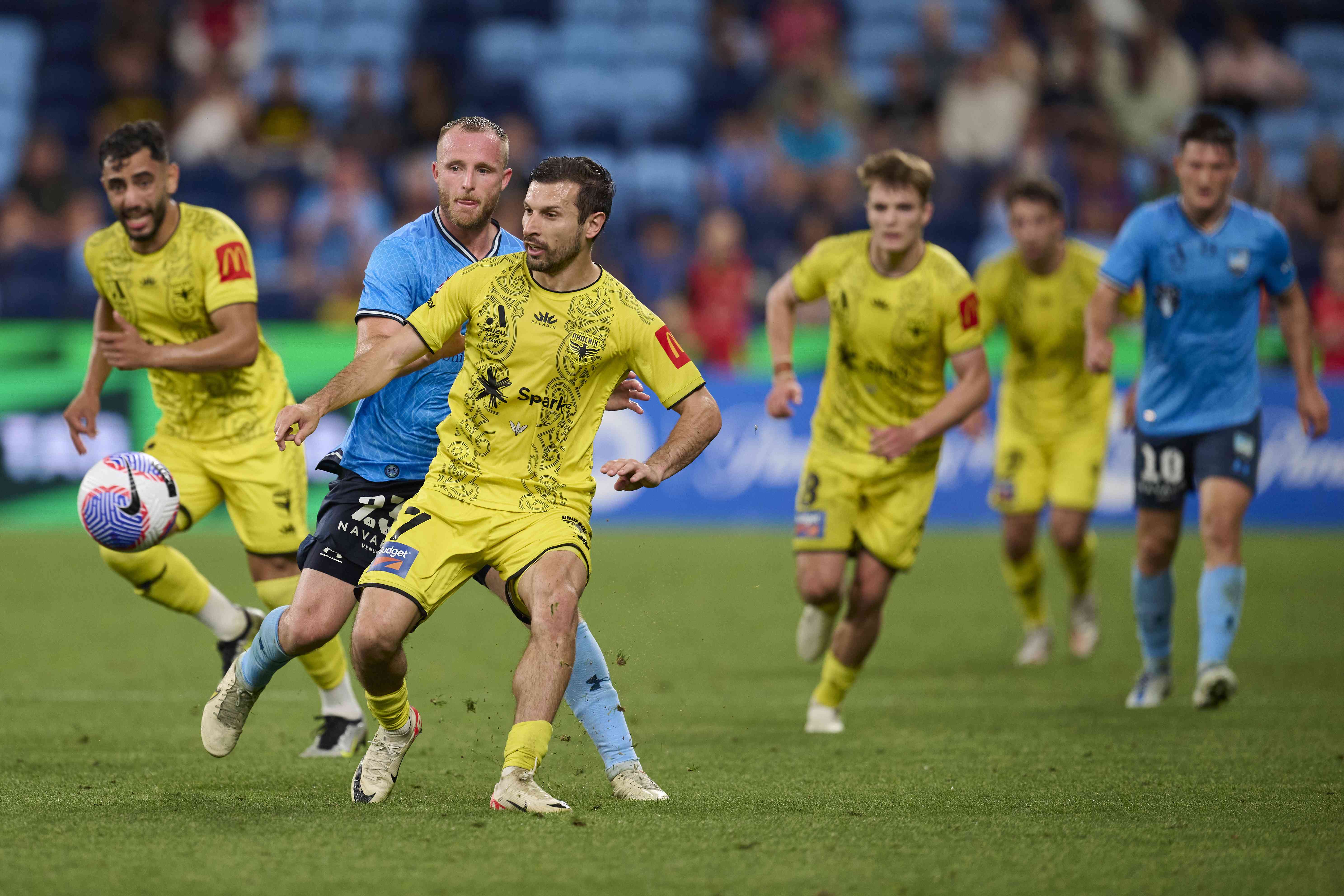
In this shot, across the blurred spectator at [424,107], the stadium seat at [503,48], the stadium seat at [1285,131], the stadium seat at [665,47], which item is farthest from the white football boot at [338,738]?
the stadium seat at [1285,131]

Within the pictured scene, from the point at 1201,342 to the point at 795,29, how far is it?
12.8m

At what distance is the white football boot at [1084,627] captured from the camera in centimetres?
975

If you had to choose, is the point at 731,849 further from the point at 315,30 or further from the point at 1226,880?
the point at 315,30

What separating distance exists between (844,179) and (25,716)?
11.7 meters

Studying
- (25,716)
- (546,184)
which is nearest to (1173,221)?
(546,184)

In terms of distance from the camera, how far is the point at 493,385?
5258 mm

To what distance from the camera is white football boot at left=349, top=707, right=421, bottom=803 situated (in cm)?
538

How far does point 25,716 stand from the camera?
281 inches

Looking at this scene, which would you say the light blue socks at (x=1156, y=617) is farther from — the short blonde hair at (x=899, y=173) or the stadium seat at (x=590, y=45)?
the stadium seat at (x=590, y=45)

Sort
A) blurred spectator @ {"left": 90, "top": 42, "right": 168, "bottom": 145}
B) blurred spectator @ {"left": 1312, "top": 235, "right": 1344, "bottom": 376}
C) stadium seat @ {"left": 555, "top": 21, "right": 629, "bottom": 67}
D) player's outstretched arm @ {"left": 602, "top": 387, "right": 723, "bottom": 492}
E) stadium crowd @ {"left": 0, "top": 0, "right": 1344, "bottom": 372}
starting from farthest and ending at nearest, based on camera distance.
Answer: stadium seat @ {"left": 555, "top": 21, "right": 629, "bottom": 67} → blurred spectator @ {"left": 90, "top": 42, "right": 168, "bottom": 145} → stadium crowd @ {"left": 0, "top": 0, "right": 1344, "bottom": 372} → blurred spectator @ {"left": 1312, "top": 235, "right": 1344, "bottom": 376} → player's outstretched arm @ {"left": 602, "top": 387, "right": 723, "bottom": 492}

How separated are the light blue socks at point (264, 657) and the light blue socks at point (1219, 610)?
4.12 metres

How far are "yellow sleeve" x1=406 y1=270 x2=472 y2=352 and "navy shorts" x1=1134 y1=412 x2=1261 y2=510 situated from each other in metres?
3.85

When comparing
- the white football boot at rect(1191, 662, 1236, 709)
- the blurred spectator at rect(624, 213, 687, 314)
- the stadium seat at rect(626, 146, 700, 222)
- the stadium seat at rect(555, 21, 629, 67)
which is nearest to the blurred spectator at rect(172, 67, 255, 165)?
the stadium seat at rect(555, 21, 629, 67)

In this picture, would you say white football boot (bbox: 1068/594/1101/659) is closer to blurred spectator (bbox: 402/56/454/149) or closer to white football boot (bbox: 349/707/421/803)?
white football boot (bbox: 349/707/421/803)
